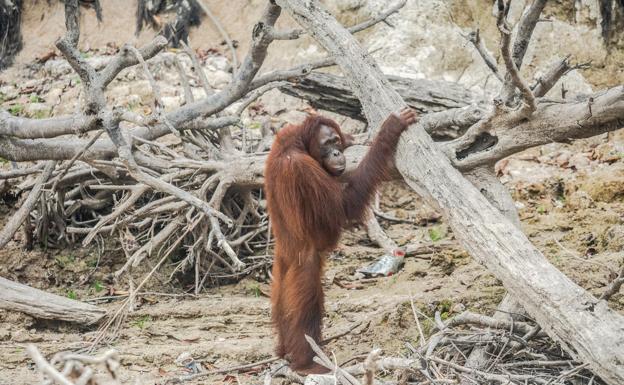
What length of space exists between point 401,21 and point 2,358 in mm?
7038

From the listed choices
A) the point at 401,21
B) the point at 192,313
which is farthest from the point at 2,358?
the point at 401,21

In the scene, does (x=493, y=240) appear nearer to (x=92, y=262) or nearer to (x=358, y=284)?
(x=358, y=284)

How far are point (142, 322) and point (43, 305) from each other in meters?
0.86

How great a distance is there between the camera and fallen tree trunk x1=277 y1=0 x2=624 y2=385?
378 centimetres

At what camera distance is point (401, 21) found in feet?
35.9

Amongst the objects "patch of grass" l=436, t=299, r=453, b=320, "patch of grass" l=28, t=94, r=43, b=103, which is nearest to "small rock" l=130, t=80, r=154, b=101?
"patch of grass" l=28, t=94, r=43, b=103

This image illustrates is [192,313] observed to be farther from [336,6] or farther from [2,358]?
[336,6]

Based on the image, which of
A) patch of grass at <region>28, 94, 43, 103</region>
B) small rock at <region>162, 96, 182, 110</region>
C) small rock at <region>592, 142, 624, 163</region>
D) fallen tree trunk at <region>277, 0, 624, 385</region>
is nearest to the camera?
fallen tree trunk at <region>277, 0, 624, 385</region>

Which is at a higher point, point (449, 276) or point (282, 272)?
point (282, 272)

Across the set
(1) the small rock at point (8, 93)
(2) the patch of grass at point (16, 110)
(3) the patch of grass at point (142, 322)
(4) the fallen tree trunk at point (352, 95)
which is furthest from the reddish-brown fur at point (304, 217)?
(1) the small rock at point (8, 93)

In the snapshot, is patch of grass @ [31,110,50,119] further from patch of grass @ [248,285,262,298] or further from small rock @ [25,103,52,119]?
patch of grass @ [248,285,262,298]

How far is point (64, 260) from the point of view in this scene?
27.1 ft

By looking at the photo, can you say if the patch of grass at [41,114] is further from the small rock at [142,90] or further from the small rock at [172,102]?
the small rock at [172,102]

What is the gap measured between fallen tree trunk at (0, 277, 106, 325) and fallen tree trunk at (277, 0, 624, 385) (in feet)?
9.99
